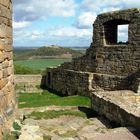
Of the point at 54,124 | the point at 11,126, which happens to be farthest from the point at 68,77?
the point at 11,126

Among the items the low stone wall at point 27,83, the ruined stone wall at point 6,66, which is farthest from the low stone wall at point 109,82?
the ruined stone wall at point 6,66

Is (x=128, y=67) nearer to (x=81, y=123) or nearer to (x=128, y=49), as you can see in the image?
(x=128, y=49)

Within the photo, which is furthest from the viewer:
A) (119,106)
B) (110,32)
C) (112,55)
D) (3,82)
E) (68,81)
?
(68,81)

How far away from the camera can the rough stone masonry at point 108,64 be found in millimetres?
17578

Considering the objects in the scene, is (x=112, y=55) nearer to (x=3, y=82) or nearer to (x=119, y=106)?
(x=119, y=106)

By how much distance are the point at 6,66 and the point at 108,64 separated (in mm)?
11907

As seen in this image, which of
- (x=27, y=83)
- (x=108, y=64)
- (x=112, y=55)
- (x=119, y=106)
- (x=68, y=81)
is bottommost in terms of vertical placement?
(x=27, y=83)

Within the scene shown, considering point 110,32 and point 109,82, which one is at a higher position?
point 110,32

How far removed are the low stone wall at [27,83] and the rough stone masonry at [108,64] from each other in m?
3.12

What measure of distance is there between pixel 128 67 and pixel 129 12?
2435 millimetres

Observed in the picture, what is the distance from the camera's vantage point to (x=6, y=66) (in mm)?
7875

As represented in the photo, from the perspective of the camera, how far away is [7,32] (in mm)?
7957

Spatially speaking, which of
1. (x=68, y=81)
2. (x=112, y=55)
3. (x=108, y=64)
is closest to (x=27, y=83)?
(x=68, y=81)

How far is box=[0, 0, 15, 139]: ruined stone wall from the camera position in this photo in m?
7.37
